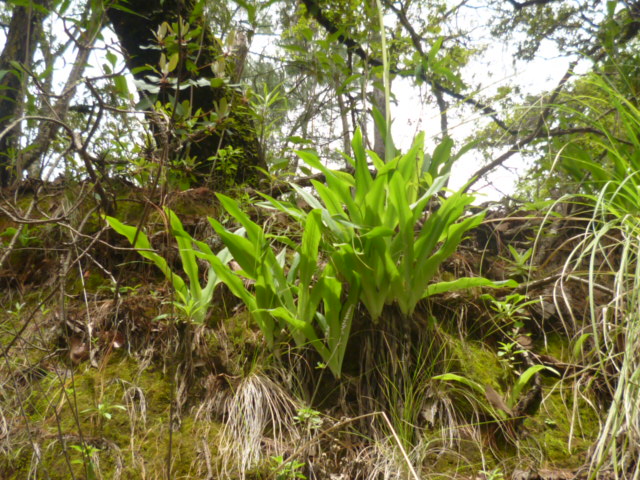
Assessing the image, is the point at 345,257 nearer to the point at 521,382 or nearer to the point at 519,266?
the point at 521,382

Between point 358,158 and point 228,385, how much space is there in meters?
0.82

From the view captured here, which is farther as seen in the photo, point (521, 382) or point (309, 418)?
point (521, 382)

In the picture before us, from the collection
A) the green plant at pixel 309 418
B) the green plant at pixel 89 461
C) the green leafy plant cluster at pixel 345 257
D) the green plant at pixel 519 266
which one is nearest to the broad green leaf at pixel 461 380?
the green leafy plant cluster at pixel 345 257

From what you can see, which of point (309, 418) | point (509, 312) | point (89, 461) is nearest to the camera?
point (89, 461)

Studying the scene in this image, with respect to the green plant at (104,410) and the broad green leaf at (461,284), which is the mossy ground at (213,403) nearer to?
the green plant at (104,410)

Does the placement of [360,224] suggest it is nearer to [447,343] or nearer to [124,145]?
[447,343]

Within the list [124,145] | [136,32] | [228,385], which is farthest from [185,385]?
[136,32]

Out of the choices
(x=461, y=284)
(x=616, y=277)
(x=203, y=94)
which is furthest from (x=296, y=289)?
(x=203, y=94)

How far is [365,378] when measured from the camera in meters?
1.40

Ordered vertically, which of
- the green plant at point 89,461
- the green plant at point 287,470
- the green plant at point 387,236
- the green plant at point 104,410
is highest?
the green plant at point 387,236

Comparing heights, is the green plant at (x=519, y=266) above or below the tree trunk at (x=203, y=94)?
below

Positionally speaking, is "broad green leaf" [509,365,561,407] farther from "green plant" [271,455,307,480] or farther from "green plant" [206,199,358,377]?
"green plant" [271,455,307,480]

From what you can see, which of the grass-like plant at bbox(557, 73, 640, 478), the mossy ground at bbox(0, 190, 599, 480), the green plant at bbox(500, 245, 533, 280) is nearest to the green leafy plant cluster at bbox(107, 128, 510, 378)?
the mossy ground at bbox(0, 190, 599, 480)

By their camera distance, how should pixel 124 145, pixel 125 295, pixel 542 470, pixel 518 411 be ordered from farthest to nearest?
pixel 124 145
pixel 125 295
pixel 518 411
pixel 542 470
